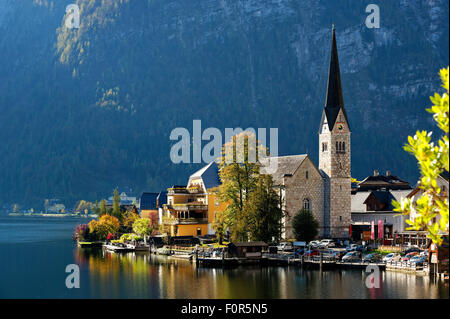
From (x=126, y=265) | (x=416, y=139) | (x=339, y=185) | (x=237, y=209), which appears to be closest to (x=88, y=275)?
(x=126, y=265)

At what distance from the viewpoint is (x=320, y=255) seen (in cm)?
8106

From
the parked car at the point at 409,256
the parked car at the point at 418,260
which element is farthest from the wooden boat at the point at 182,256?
the parked car at the point at 418,260

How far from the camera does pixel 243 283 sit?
67.6 meters

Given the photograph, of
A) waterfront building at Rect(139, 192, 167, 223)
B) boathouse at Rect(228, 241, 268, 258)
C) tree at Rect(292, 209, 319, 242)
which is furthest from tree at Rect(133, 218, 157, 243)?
boathouse at Rect(228, 241, 268, 258)

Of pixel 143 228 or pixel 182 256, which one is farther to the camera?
pixel 143 228

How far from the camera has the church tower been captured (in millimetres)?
103750

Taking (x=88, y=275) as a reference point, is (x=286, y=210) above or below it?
above

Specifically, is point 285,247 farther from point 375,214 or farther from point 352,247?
point 375,214

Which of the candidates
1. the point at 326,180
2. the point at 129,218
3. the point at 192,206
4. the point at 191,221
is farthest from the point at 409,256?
the point at 129,218

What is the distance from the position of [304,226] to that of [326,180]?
956cm

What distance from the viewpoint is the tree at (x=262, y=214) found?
8900cm
